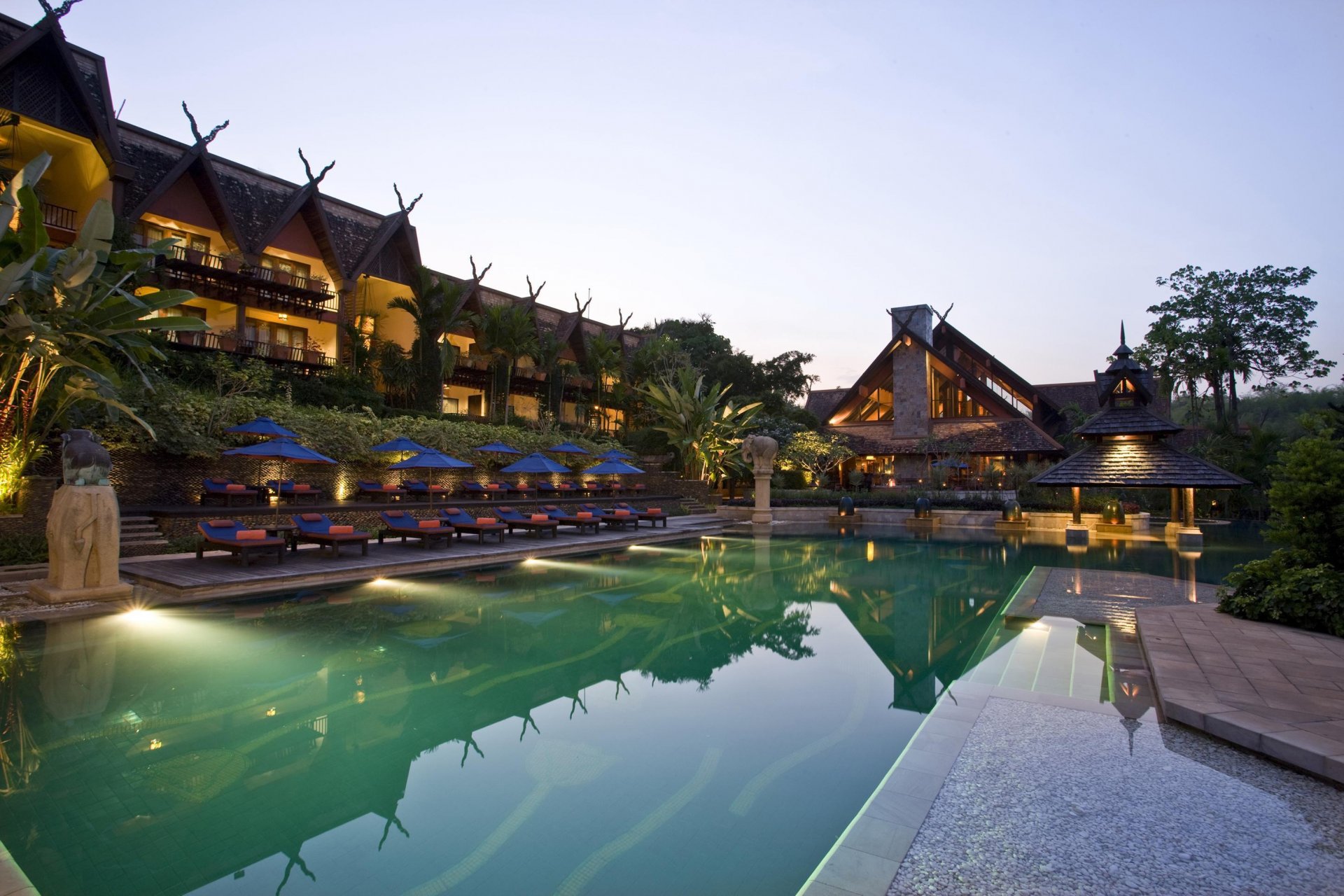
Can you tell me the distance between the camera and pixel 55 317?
10023mm

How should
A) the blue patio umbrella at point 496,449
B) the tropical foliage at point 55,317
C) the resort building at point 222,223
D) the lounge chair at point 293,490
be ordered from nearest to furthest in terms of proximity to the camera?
1. the tropical foliage at point 55,317
2. the lounge chair at point 293,490
3. the resort building at point 222,223
4. the blue patio umbrella at point 496,449

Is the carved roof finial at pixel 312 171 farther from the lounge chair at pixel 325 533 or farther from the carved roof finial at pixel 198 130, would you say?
the lounge chair at pixel 325 533

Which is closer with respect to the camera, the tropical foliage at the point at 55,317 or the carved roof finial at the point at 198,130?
the tropical foliage at the point at 55,317

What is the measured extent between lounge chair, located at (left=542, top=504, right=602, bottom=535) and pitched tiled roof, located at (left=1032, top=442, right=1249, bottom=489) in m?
13.6

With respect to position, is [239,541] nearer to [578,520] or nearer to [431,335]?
[578,520]

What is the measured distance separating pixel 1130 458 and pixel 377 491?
21934mm

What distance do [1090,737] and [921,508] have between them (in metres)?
21.4

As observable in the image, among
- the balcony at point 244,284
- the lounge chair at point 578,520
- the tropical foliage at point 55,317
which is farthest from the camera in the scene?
the balcony at point 244,284

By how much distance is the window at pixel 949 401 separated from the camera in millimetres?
35344

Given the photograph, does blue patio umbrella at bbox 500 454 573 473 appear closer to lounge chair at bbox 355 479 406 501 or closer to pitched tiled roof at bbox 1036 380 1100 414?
lounge chair at bbox 355 479 406 501

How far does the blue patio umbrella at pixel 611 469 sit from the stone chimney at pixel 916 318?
69.5 feet

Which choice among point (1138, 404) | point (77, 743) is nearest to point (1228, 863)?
point (77, 743)

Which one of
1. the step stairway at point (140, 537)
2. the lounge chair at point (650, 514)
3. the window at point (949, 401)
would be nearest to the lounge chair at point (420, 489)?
the lounge chair at point (650, 514)

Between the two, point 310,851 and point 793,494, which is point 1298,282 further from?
point 310,851
